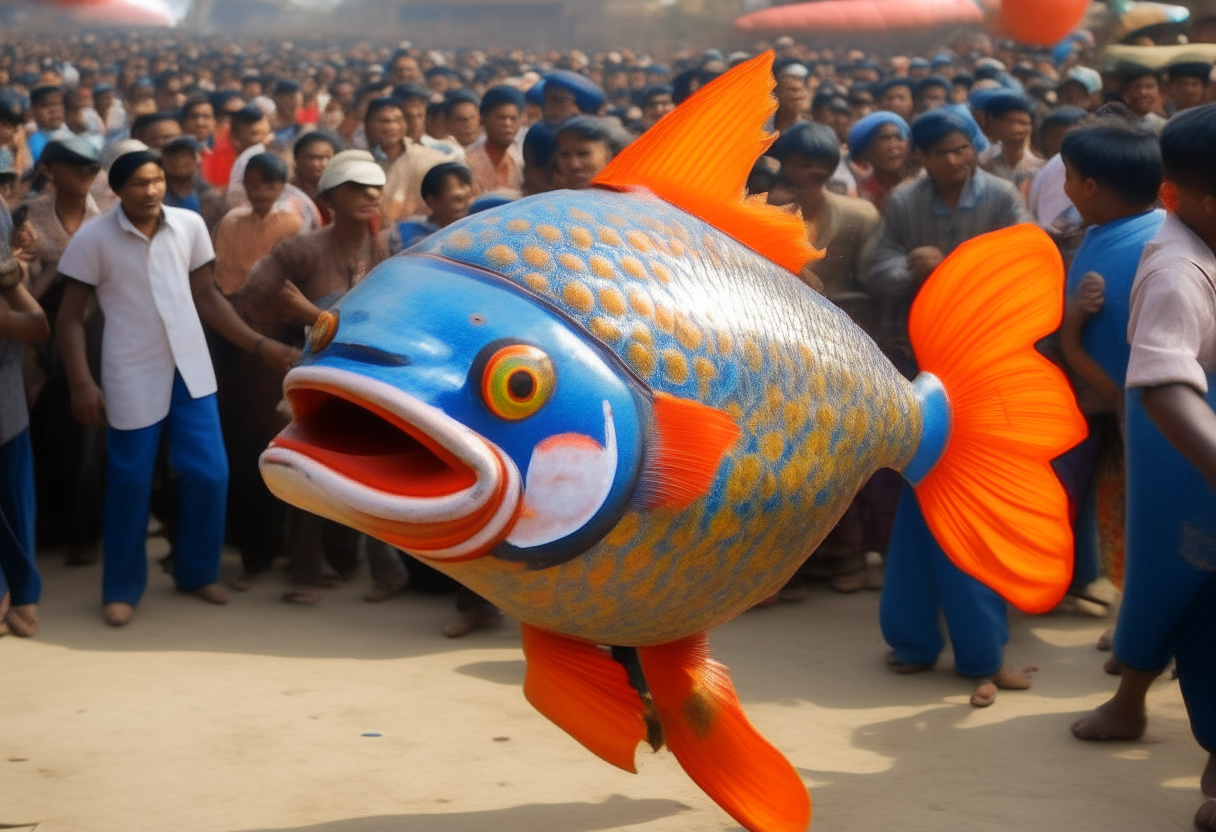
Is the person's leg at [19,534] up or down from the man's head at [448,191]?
down

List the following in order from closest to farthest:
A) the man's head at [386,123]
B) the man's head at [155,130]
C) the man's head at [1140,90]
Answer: the man's head at [155,130] < the man's head at [1140,90] < the man's head at [386,123]

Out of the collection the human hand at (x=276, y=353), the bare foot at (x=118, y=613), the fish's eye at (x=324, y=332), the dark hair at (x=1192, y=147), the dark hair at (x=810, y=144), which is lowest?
the bare foot at (x=118, y=613)

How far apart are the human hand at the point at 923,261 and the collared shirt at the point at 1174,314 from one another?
1652 mm

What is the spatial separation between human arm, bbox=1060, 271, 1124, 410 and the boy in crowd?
612 millimetres

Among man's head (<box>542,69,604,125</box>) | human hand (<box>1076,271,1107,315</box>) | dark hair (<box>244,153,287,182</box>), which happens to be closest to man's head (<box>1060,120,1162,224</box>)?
human hand (<box>1076,271,1107,315</box>)

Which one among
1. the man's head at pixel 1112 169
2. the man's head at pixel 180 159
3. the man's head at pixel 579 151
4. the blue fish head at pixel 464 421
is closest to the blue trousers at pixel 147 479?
the man's head at pixel 579 151

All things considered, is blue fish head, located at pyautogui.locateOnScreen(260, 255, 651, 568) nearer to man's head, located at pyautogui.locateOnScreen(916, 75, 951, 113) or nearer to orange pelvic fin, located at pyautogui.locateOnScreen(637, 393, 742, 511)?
orange pelvic fin, located at pyautogui.locateOnScreen(637, 393, 742, 511)

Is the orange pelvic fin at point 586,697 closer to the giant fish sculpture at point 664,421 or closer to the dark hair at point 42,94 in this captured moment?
the giant fish sculpture at point 664,421

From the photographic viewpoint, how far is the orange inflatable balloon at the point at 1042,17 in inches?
606

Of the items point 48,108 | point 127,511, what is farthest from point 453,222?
point 48,108

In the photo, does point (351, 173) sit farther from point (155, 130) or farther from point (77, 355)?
point (155, 130)

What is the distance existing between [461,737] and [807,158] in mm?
2406

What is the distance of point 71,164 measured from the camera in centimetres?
549

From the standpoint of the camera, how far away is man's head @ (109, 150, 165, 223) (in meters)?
5.02
